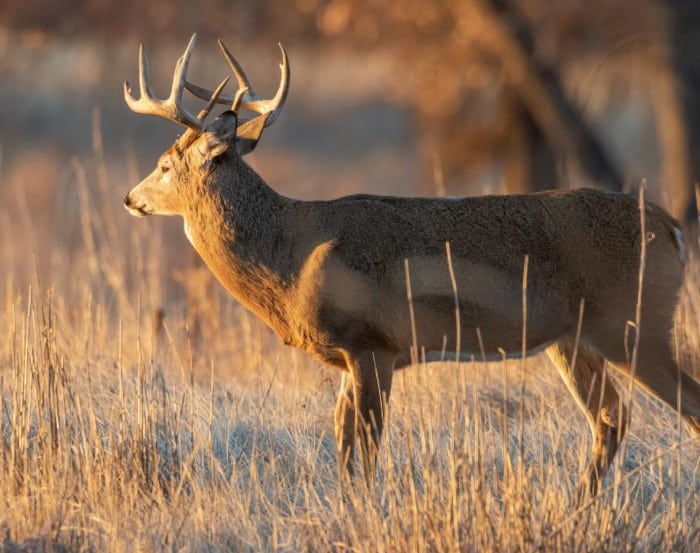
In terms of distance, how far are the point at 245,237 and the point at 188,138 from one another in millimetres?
540

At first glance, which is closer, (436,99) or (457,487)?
(457,487)

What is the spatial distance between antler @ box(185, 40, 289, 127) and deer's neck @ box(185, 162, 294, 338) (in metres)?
0.30

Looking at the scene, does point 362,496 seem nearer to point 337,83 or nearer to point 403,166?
point 403,166

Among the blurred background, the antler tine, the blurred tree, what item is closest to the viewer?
the antler tine

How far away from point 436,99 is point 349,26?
1.46 meters

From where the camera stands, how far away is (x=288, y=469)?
605cm

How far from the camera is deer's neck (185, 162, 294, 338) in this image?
238 inches

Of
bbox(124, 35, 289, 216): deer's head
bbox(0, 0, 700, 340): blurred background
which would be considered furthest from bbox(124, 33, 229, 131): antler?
bbox(0, 0, 700, 340): blurred background

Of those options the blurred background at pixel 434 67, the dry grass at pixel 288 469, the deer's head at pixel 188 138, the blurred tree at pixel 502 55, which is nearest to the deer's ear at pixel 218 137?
the deer's head at pixel 188 138

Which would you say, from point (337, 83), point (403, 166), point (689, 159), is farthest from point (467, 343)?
point (337, 83)

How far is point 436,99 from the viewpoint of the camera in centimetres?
1623

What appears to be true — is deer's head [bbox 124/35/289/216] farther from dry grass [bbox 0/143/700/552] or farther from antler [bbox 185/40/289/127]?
dry grass [bbox 0/143/700/552]

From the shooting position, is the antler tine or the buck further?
the antler tine

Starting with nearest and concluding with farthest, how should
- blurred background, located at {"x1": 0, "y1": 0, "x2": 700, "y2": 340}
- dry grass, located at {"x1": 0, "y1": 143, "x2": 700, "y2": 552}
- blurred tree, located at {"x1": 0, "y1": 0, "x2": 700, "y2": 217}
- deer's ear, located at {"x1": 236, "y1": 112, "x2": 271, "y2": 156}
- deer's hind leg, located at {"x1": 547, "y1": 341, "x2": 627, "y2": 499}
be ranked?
dry grass, located at {"x1": 0, "y1": 143, "x2": 700, "y2": 552} < deer's ear, located at {"x1": 236, "y1": 112, "x2": 271, "y2": 156} < deer's hind leg, located at {"x1": 547, "y1": 341, "x2": 627, "y2": 499} < blurred tree, located at {"x1": 0, "y1": 0, "x2": 700, "y2": 217} < blurred background, located at {"x1": 0, "y1": 0, "x2": 700, "y2": 340}
